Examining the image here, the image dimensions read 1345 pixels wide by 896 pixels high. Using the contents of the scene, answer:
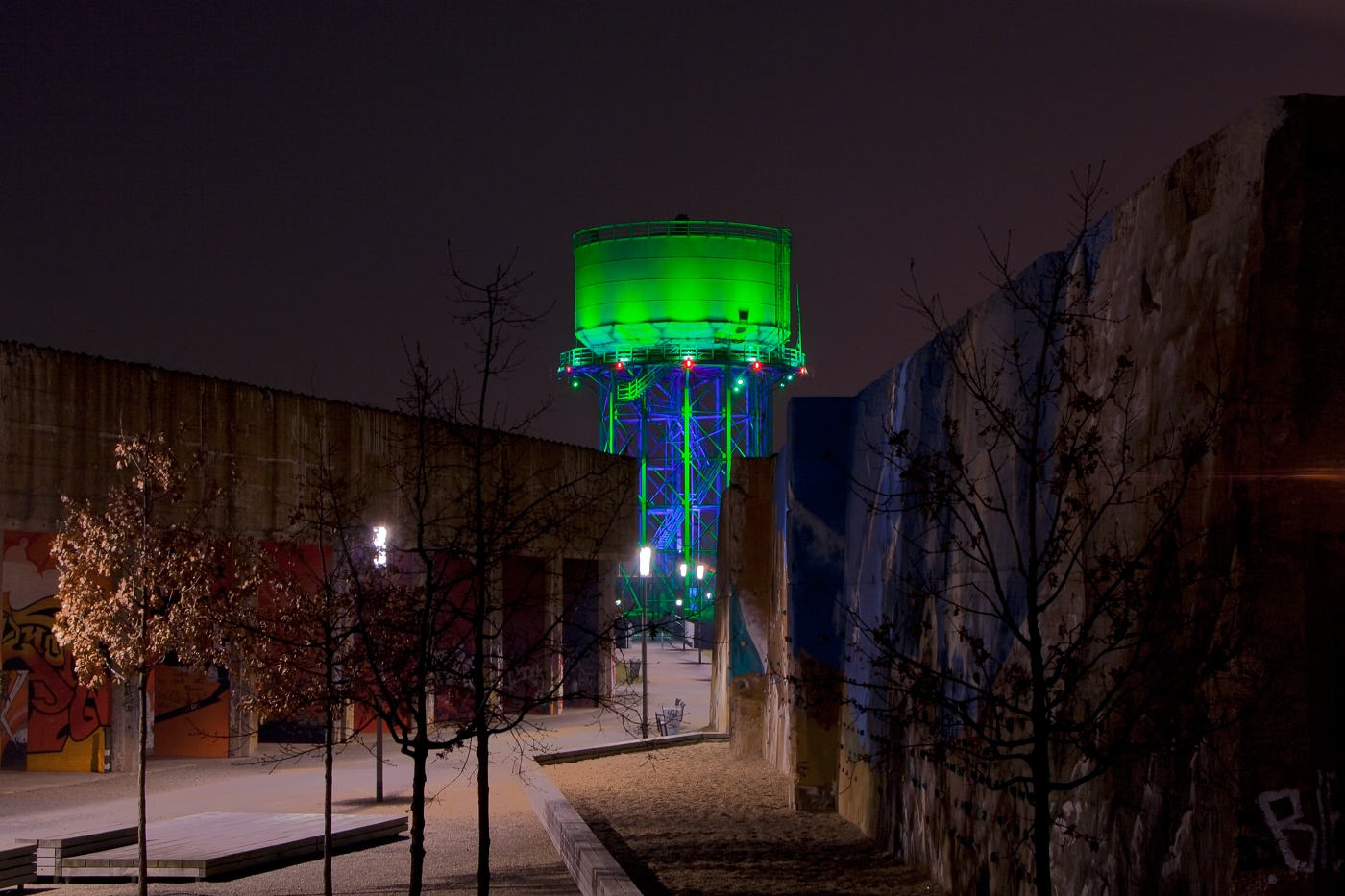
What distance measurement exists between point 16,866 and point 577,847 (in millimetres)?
5254

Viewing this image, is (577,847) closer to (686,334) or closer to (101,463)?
(101,463)

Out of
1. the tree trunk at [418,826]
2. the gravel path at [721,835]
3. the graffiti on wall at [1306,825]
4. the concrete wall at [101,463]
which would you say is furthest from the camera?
the concrete wall at [101,463]

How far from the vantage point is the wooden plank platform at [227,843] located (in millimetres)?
15734

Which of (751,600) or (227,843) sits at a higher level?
(751,600)

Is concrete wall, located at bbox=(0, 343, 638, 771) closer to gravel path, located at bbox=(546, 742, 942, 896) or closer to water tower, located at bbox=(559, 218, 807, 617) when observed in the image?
gravel path, located at bbox=(546, 742, 942, 896)

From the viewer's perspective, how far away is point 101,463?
79.8ft

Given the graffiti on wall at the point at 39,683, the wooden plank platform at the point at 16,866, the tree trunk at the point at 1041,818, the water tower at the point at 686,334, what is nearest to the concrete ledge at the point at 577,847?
the wooden plank platform at the point at 16,866

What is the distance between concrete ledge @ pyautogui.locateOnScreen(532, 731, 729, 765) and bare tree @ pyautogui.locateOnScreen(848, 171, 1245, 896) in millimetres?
13232

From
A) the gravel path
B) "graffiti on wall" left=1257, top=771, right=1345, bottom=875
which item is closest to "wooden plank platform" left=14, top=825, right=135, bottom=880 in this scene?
the gravel path

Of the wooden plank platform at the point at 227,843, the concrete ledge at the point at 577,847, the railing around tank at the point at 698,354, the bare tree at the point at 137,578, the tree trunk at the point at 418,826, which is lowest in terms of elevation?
the wooden plank platform at the point at 227,843

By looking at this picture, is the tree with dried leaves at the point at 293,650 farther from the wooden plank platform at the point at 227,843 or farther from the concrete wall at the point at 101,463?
the concrete wall at the point at 101,463

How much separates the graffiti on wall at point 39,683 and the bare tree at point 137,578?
1091cm

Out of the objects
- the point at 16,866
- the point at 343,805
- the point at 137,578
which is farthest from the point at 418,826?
the point at 343,805

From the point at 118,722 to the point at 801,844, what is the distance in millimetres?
14821
